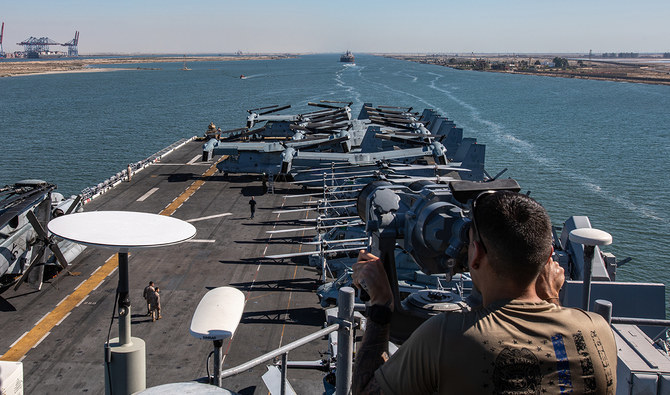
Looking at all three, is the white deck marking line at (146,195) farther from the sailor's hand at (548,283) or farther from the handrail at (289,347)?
the sailor's hand at (548,283)

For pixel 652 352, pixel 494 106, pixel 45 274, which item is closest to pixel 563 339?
pixel 652 352

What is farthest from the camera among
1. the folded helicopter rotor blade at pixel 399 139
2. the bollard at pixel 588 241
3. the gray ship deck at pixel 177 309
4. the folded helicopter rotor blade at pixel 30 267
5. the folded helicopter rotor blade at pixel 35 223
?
the folded helicopter rotor blade at pixel 399 139

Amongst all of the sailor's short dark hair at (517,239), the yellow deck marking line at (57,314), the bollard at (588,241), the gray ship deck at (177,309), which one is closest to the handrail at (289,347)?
the sailor's short dark hair at (517,239)

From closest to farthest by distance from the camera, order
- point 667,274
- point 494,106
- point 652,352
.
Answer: point 652,352 < point 667,274 < point 494,106

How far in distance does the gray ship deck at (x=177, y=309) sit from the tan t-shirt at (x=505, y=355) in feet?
49.0

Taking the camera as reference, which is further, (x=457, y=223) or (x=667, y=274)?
(x=667, y=274)

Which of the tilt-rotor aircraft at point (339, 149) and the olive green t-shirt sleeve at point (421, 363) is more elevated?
the olive green t-shirt sleeve at point (421, 363)

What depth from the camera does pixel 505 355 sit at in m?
2.89

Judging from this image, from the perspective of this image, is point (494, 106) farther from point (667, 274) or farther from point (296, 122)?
point (667, 274)

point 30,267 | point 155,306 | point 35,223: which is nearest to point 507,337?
point 155,306

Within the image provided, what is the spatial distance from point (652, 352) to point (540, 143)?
70.1 metres

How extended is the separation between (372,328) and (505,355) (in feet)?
3.95

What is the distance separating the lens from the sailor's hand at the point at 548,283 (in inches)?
142

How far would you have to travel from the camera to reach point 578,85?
173m
